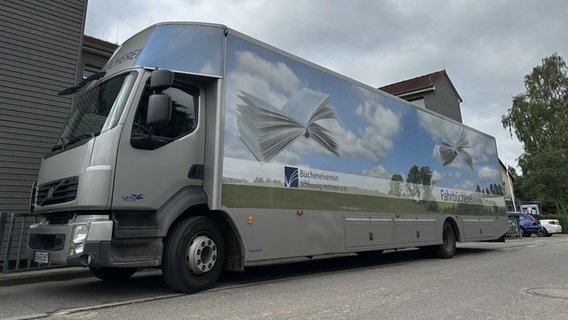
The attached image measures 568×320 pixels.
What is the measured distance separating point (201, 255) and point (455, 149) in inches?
349

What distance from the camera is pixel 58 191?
5.36 metres

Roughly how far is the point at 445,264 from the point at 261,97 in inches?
233

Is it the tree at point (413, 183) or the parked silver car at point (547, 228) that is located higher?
the tree at point (413, 183)

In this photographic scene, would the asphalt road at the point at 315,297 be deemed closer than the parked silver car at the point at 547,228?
Yes

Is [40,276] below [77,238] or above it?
below

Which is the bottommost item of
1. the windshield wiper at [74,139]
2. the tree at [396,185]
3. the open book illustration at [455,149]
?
the tree at [396,185]

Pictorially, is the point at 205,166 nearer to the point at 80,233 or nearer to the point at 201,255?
A: the point at 201,255

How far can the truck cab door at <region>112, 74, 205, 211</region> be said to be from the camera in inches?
202

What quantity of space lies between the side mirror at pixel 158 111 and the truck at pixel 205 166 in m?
0.01

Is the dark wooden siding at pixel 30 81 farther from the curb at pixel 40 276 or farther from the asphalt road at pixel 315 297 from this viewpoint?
the asphalt road at pixel 315 297

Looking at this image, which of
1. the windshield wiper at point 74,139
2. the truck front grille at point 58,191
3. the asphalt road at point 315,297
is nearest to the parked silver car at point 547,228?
the asphalt road at point 315,297

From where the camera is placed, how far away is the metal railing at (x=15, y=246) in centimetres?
665

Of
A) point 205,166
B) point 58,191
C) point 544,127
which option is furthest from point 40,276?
point 544,127

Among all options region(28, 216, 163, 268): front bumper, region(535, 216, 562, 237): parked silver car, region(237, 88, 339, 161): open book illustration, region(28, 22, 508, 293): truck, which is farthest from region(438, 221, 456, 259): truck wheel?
region(535, 216, 562, 237): parked silver car
